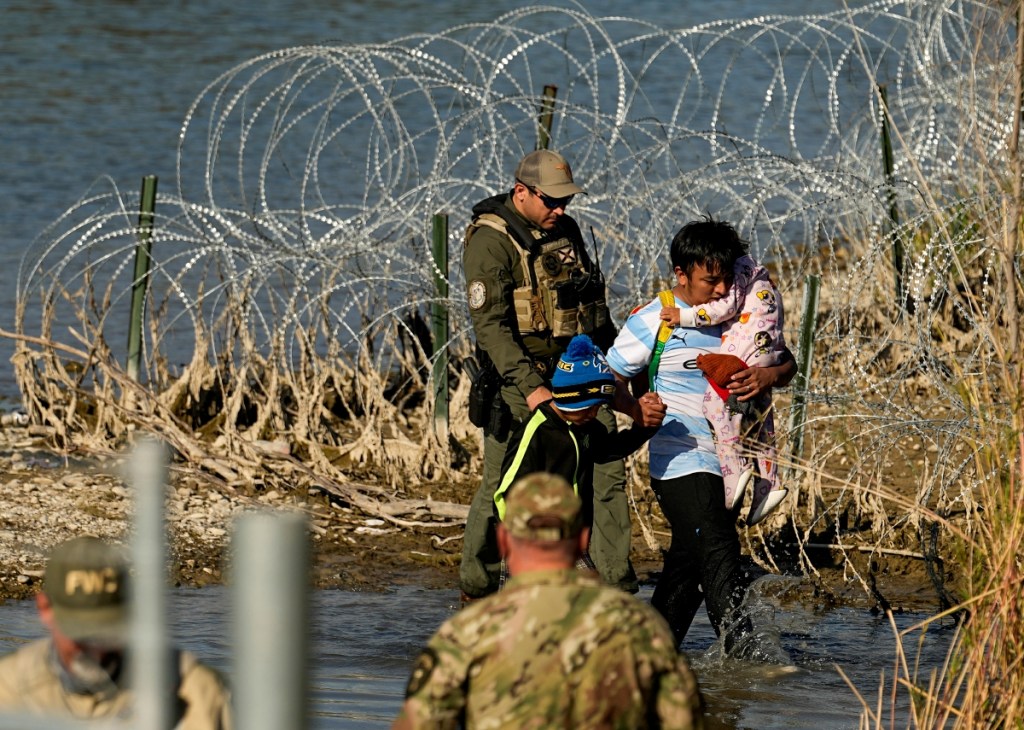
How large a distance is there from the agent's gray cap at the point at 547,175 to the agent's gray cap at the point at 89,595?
295 centimetres

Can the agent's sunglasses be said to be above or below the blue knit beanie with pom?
above

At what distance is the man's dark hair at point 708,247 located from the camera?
17.7 ft

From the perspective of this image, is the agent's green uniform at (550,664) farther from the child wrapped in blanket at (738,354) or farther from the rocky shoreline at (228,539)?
the rocky shoreline at (228,539)

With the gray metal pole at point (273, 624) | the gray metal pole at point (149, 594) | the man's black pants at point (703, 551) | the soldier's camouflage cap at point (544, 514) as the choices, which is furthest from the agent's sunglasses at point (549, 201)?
the gray metal pole at point (273, 624)

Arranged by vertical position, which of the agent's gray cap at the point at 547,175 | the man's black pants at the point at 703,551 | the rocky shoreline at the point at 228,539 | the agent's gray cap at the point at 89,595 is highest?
the agent's gray cap at the point at 547,175

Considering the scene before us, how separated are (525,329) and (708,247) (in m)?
0.70

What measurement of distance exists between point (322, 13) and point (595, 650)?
21.8m

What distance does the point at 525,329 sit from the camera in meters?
5.79

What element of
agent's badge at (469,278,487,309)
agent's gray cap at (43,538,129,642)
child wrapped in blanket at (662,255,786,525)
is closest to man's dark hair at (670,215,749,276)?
child wrapped in blanket at (662,255,786,525)

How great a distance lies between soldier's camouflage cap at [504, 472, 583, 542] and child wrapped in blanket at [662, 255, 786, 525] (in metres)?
2.22

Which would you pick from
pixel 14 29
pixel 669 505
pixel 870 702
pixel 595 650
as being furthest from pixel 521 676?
pixel 14 29

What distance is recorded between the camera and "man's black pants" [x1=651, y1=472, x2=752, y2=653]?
5.51 m

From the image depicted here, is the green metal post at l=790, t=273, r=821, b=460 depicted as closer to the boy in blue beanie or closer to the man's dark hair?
the boy in blue beanie

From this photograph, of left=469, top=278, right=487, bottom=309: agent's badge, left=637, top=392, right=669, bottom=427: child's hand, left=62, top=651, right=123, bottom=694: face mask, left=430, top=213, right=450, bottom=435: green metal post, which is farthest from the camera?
left=430, top=213, right=450, bottom=435: green metal post
